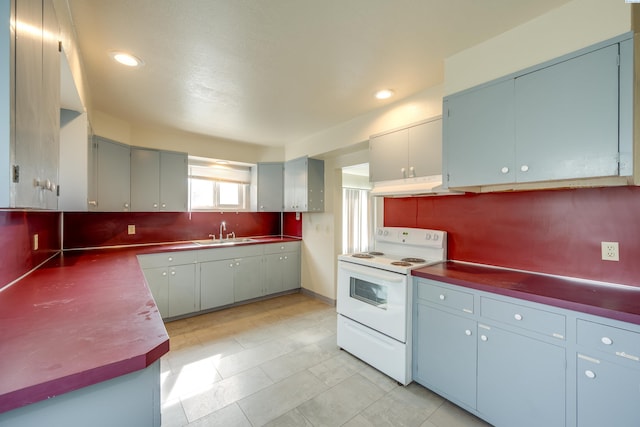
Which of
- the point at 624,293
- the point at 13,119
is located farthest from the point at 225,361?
the point at 624,293

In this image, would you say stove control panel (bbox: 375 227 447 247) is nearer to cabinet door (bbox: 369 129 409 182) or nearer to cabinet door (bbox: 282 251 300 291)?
cabinet door (bbox: 369 129 409 182)

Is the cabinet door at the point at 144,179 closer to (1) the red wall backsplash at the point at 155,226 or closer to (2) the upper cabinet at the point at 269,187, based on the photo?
(1) the red wall backsplash at the point at 155,226

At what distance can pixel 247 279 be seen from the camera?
3895 mm

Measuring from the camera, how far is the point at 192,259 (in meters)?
3.45

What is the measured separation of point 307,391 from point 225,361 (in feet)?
2.84

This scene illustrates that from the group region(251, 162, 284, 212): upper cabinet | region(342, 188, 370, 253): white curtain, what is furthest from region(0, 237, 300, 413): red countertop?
region(342, 188, 370, 253): white curtain

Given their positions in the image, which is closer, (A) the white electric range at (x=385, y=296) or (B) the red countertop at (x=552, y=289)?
(B) the red countertop at (x=552, y=289)

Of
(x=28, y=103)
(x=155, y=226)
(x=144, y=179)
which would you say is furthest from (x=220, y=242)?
(x=28, y=103)

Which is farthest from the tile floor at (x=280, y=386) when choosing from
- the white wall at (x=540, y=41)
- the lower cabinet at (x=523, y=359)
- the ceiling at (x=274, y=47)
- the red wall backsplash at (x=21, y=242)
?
the ceiling at (x=274, y=47)

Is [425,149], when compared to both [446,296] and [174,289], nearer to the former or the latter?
[446,296]

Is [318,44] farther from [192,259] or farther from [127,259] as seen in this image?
[192,259]

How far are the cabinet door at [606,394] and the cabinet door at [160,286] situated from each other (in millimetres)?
3715

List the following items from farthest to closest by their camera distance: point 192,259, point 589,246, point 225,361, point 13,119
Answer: point 192,259, point 225,361, point 589,246, point 13,119

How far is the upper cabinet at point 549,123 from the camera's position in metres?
1.36
